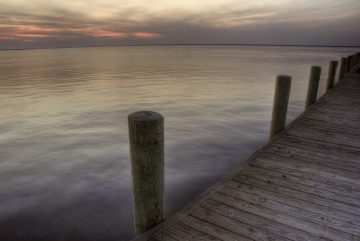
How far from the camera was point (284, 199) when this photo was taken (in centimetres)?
316

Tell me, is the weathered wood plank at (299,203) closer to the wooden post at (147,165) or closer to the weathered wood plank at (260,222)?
the weathered wood plank at (260,222)

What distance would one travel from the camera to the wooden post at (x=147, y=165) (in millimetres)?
2359

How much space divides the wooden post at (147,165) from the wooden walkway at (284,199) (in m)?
0.16

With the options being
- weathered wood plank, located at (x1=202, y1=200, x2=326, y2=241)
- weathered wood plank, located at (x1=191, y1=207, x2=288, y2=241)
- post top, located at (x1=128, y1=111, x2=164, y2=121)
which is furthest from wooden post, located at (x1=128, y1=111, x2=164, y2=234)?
weathered wood plank, located at (x1=202, y1=200, x2=326, y2=241)

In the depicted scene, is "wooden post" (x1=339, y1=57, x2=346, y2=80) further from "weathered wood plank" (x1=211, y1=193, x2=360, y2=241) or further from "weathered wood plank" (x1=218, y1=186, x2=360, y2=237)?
"weathered wood plank" (x1=211, y1=193, x2=360, y2=241)

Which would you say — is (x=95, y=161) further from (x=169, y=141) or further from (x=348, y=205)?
(x=348, y=205)

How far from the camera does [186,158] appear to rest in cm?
805

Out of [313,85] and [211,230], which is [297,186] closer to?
[211,230]

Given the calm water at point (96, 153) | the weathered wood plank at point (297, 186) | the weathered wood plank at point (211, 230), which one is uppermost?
the weathered wood plank at point (297, 186)

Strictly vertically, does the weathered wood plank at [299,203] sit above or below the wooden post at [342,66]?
below

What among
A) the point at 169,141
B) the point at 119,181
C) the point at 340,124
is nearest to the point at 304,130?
the point at 340,124

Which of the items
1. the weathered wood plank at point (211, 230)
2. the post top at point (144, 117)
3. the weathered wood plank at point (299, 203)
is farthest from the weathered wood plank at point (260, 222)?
the post top at point (144, 117)

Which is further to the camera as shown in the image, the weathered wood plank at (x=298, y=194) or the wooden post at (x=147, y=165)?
the weathered wood plank at (x=298, y=194)

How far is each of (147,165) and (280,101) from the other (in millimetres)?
→ 3779
